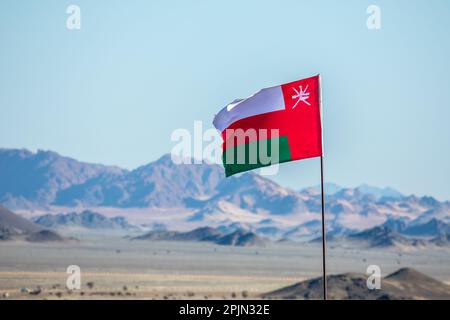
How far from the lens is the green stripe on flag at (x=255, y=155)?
2767cm

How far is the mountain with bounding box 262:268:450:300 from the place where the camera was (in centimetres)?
10556

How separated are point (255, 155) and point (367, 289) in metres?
80.2

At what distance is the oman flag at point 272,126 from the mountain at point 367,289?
73.8 meters

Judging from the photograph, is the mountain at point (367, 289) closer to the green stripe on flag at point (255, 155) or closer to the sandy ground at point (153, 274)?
the sandy ground at point (153, 274)

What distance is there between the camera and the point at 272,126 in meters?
27.9

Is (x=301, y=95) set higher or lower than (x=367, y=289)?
higher

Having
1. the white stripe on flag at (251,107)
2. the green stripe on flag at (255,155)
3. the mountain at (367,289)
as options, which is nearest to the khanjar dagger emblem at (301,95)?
the white stripe on flag at (251,107)

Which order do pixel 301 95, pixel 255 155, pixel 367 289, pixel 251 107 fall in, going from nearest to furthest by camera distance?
pixel 301 95 < pixel 255 155 < pixel 251 107 < pixel 367 289

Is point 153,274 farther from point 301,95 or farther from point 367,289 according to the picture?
point 301,95

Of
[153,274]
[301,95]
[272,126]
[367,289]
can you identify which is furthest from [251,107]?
[153,274]
